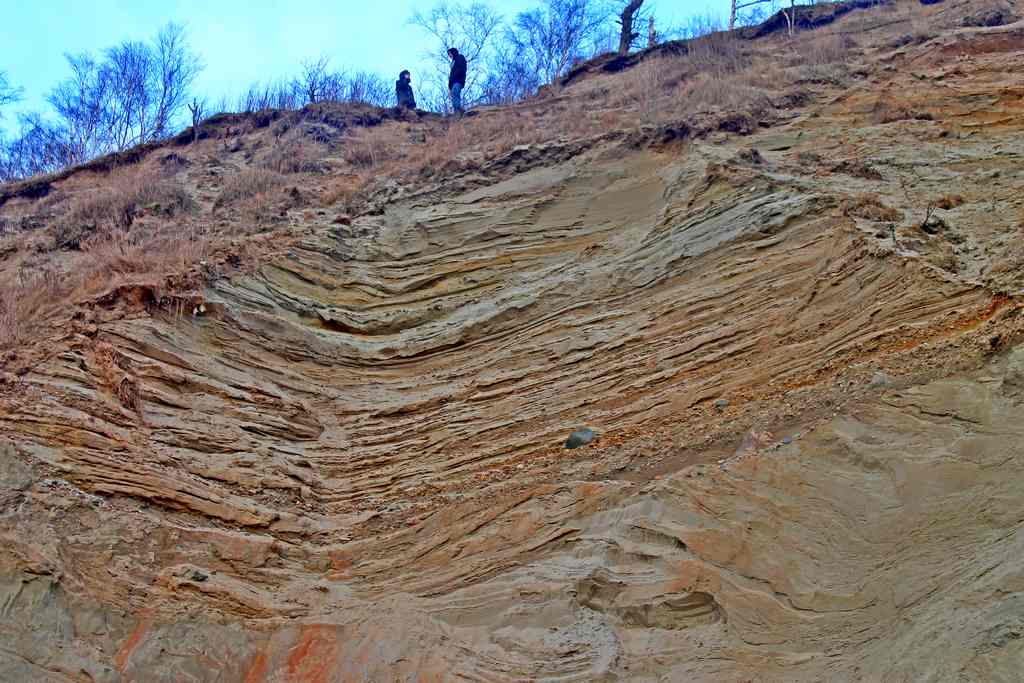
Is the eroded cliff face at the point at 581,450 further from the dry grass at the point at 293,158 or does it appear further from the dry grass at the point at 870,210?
the dry grass at the point at 293,158

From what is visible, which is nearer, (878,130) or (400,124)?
(878,130)

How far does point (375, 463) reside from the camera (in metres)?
8.25

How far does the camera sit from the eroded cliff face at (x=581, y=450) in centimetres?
549

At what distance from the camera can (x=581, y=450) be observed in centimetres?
760

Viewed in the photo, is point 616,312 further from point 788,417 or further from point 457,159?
point 457,159

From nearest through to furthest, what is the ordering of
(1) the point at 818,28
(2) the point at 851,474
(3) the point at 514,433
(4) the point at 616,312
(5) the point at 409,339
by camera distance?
(2) the point at 851,474 < (3) the point at 514,433 < (4) the point at 616,312 < (5) the point at 409,339 < (1) the point at 818,28

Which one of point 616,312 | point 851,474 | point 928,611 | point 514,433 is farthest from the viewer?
point 616,312

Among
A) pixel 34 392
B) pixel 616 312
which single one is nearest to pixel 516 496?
pixel 616 312

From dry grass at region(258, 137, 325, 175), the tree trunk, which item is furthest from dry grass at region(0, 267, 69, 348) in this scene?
the tree trunk

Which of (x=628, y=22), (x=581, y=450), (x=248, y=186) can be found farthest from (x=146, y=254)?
(x=628, y=22)

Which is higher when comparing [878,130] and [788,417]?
[878,130]

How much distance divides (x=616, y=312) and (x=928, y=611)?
186 inches

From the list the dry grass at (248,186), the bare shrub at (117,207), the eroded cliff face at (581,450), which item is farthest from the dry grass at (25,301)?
the dry grass at (248,186)

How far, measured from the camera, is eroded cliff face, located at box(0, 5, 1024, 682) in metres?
5.49
